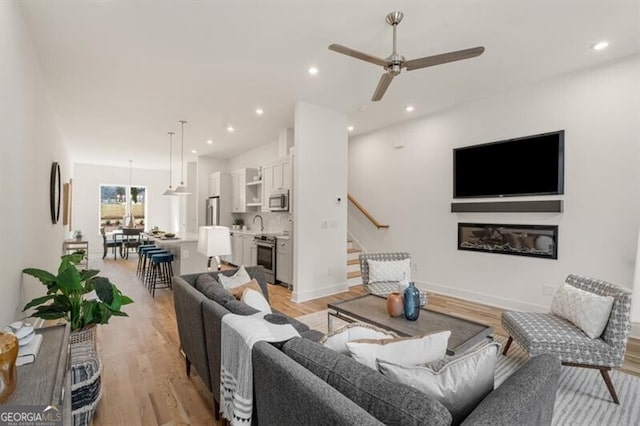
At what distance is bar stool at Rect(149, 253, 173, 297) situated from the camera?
5.02 metres

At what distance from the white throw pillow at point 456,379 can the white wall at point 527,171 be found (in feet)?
11.5

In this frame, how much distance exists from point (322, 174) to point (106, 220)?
30.6 ft

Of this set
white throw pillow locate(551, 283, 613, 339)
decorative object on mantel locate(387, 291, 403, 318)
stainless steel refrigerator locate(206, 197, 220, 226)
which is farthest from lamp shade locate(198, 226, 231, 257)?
stainless steel refrigerator locate(206, 197, 220, 226)

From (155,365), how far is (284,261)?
114 inches

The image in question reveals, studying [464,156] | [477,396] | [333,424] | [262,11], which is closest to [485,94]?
[464,156]

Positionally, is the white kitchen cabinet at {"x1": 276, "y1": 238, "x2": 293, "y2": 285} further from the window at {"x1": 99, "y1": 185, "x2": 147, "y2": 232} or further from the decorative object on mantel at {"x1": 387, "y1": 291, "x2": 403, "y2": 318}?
Result: the window at {"x1": 99, "y1": 185, "x2": 147, "y2": 232}

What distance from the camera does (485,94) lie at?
441 centimetres

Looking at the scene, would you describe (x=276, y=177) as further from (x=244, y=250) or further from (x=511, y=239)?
(x=511, y=239)

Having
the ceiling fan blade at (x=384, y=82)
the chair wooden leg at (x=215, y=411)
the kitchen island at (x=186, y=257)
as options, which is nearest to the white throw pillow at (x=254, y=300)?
the chair wooden leg at (x=215, y=411)

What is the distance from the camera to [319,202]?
4.83 m

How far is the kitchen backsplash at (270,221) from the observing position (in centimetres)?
656

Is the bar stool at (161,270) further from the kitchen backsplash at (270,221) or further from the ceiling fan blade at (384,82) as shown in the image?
the ceiling fan blade at (384,82)

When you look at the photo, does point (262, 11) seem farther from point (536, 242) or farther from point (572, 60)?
point (536, 242)

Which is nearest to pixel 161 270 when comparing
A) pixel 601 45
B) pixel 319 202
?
pixel 319 202
